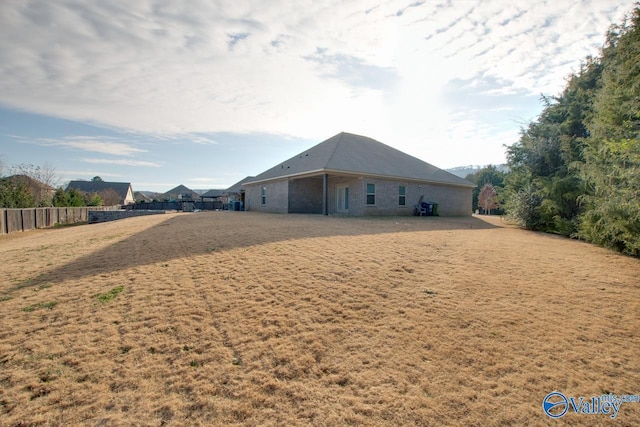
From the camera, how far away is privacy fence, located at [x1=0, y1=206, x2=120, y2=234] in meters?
17.8

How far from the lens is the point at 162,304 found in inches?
176

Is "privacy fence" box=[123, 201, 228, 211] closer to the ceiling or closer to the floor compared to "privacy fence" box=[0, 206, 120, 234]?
closer to the ceiling

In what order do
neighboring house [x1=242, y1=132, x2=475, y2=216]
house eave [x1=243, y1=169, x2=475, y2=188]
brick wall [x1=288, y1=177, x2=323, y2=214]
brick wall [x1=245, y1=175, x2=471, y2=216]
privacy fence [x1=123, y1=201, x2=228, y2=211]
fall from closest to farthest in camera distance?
1. house eave [x1=243, y1=169, x2=475, y2=188]
2. neighboring house [x1=242, y1=132, x2=475, y2=216]
3. brick wall [x1=245, y1=175, x2=471, y2=216]
4. brick wall [x1=288, y1=177, x2=323, y2=214]
5. privacy fence [x1=123, y1=201, x2=228, y2=211]

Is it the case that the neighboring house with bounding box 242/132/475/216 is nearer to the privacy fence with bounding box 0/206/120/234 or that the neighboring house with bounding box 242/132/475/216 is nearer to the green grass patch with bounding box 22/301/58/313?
the green grass patch with bounding box 22/301/58/313

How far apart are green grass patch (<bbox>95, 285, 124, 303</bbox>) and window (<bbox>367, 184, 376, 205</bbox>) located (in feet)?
47.4

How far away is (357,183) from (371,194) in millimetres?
1083

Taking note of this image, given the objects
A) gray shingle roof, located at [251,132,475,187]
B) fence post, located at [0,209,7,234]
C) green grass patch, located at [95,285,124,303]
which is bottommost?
green grass patch, located at [95,285,124,303]

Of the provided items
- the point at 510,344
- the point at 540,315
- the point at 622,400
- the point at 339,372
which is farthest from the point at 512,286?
the point at 339,372

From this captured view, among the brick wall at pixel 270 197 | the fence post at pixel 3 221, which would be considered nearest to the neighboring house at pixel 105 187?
the fence post at pixel 3 221

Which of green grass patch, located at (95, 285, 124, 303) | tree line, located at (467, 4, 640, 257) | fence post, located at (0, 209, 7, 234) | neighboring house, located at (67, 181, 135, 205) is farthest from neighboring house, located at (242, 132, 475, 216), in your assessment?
neighboring house, located at (67, 181, 135, 205)

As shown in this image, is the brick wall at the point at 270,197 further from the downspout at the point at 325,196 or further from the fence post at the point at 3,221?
the fence post at the point at 3,221

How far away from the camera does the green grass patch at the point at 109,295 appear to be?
4.62m

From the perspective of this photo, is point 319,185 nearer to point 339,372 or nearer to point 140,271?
point 140,271

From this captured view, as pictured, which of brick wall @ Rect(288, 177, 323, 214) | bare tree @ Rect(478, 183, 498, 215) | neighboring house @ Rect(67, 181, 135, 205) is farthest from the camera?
neighboring house @ Rect(67, 181, 135, 205)
